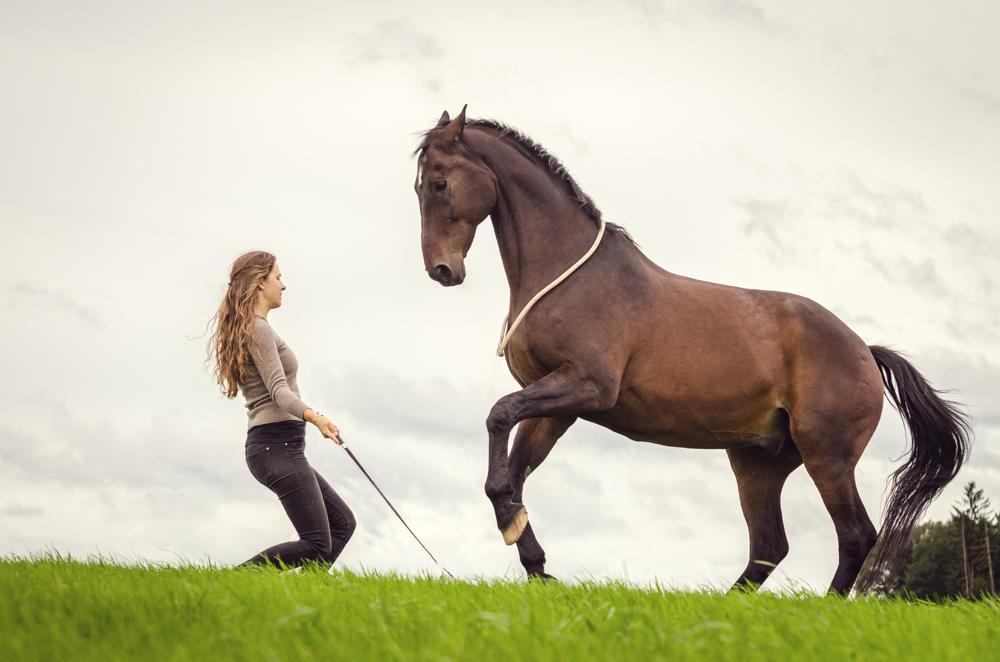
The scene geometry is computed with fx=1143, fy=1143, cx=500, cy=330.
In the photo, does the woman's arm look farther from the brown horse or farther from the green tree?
the green tree

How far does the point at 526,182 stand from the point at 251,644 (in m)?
4.26

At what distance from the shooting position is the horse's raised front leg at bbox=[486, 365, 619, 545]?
730 cm

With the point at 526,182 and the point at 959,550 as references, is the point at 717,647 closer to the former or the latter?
the point at 526,182

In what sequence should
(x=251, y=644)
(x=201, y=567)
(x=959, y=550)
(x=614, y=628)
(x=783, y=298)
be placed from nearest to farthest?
1. (x=251, y=644)
2. (x=614, y=628)
3. (x=201, y=567)
4. (x=783, y=298)
5. (x=959, y=550)

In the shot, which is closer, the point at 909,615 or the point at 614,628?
the point at 614,628

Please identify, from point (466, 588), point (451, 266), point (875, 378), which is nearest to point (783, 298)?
point (875, 378)

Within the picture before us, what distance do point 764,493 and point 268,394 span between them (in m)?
4.05

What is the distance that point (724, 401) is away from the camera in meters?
8.24

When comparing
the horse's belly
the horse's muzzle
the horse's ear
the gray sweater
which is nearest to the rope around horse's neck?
the horse's muzzle

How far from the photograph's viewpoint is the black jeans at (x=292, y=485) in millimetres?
7219

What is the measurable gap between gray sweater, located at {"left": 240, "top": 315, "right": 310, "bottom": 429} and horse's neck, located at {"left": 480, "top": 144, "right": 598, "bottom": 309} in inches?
65.4

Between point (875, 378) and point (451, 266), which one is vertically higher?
point (451, 266)

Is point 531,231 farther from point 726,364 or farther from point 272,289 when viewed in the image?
point 272,289

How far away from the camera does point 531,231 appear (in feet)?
26.3
